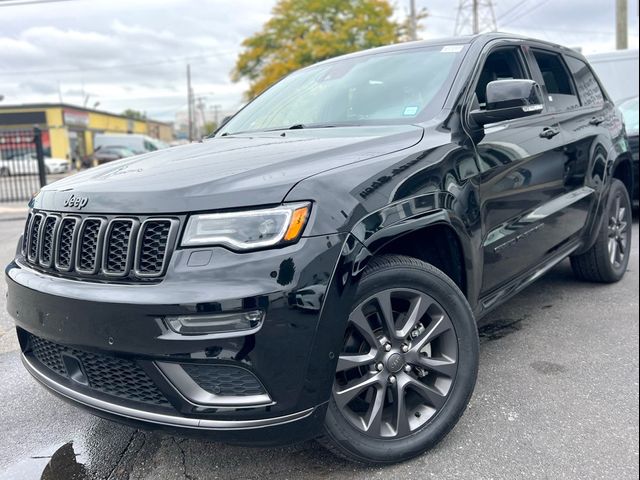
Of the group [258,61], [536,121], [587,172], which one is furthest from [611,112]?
[258,61]

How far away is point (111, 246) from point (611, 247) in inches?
157

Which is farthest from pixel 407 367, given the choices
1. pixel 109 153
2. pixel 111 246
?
pixel 109 153

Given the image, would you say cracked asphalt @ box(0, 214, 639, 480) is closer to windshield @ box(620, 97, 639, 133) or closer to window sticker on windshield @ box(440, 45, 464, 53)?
window sticker on windshield @ box(440, 45, 464, 53)

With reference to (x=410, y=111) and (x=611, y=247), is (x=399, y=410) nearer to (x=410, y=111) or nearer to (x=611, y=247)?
(x=410, y=111)

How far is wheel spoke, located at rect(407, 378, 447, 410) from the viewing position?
2264mm

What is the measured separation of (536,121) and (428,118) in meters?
1.10

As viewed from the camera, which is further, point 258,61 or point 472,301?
point 258,61

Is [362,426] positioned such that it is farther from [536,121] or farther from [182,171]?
[536,121]

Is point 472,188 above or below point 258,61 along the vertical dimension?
below

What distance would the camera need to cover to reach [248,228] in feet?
6.18

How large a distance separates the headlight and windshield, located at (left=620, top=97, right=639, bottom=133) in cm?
644

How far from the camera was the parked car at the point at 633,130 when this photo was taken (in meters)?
7.01

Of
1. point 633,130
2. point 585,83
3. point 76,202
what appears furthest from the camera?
point 633,130

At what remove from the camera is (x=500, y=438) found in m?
2.47
